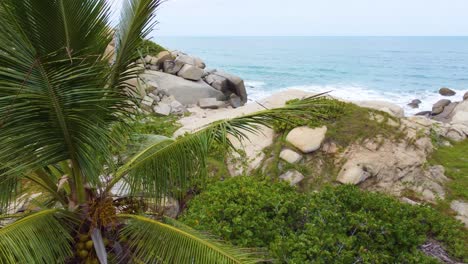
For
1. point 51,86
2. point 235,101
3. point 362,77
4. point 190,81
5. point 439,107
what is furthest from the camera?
point 362,77

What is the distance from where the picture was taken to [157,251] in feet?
11.5

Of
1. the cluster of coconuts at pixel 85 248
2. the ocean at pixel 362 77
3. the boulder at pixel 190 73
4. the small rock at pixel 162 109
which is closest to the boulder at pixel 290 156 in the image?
the cluster of coconuts at pixel 85 248

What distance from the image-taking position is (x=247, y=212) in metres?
5.43

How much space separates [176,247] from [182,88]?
12.6 metres

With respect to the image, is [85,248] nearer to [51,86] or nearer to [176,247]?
[176,247]

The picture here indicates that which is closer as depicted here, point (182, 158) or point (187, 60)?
point (182, 158)

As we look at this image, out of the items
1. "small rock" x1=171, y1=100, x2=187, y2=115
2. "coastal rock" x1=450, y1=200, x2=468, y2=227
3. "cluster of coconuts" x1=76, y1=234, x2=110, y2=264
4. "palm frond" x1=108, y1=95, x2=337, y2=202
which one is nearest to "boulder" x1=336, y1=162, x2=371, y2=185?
"coastal rock" x1=450, y1=200, x2=468, y2=227

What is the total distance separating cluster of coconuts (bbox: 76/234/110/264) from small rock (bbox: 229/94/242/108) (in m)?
13.1

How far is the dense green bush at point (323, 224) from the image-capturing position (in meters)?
4.86

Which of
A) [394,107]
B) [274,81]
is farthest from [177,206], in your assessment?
[274,81]

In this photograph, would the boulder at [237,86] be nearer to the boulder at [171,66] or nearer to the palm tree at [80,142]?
the boulder at [171,66]

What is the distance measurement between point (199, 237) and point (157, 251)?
0.38 metres

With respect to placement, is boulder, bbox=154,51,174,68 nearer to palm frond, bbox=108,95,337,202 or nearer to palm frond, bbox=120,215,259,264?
palm frond, bbox=108,95,337,202

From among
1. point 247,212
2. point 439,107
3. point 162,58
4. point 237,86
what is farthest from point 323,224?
point 439,107
